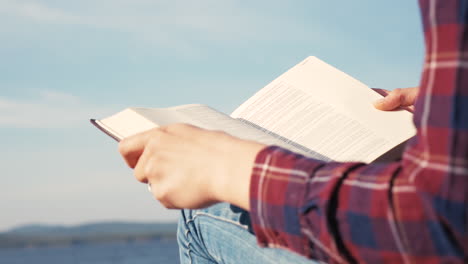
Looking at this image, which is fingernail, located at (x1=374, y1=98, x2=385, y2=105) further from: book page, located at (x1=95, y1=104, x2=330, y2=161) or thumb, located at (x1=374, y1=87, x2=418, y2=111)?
book page, located at (x1=95, y1=104, x2=330, y2=161)

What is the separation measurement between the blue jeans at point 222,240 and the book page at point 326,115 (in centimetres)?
24

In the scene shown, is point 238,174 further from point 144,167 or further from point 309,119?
point 309,119

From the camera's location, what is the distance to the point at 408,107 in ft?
4.77

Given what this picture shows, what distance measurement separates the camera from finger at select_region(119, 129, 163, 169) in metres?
0.78

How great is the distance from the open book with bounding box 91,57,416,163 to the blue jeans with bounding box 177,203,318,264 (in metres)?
0.16

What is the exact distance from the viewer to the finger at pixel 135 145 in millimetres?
782

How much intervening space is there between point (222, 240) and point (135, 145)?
344 millimetres

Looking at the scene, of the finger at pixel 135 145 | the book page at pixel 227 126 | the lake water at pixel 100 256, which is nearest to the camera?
the finger at pixel 135 145

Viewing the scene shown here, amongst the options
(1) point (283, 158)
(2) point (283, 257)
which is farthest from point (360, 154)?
(1) point (283, 158)

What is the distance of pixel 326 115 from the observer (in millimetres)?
1259

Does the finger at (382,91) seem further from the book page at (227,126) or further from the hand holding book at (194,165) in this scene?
the hand holding book at (194,165)

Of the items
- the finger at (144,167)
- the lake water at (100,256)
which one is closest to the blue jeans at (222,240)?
the finger at (144,167)

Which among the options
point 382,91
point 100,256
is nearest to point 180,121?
point 382,91

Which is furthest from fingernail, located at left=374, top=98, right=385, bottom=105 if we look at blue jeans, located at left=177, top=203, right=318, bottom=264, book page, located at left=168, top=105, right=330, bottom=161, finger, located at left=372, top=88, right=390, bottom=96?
blue jeans, located at left=177, top=203, right=318, bottom=264
